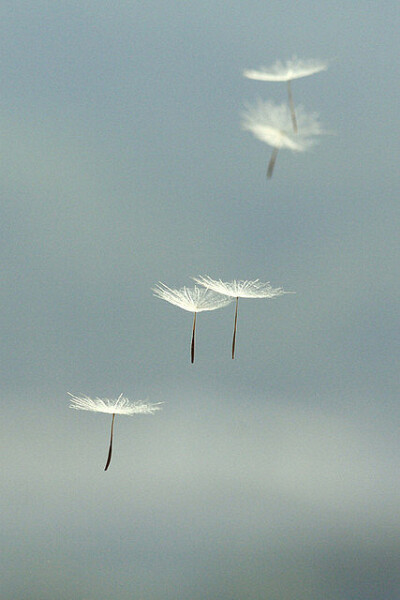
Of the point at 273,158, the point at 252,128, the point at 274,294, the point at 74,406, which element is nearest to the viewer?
the point at 273,158

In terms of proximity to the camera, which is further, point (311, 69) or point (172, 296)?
point (172, 296)

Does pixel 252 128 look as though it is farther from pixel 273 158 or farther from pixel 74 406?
pixel 74 406

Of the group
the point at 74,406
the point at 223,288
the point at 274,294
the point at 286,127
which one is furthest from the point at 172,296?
the point at 286,127

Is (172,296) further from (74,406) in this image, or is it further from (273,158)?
(273,158)

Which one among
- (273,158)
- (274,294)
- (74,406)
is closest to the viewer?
(273,158)

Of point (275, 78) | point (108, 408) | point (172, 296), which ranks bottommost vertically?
point (108, 408)

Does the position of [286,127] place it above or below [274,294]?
above

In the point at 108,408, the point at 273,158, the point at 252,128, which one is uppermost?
the point at 252,128

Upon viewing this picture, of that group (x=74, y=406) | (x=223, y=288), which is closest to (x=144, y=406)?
(x=74, y=406)

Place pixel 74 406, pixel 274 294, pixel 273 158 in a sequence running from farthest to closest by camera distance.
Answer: pixel 74 406
pixel 274 294
pixel 273 158
